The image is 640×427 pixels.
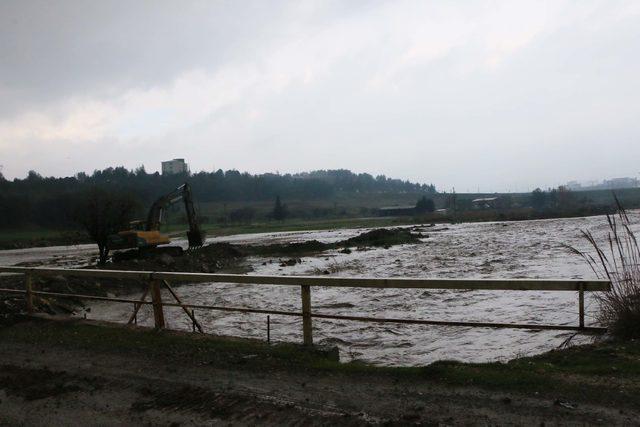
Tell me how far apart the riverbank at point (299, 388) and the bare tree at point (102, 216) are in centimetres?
2814

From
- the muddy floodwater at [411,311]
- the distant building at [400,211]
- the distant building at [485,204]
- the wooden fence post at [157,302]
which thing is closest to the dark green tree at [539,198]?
the distant building at [485,204]

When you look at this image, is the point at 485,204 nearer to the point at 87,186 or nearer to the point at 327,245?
the point at 87,186

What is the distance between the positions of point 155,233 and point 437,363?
88.8 feet

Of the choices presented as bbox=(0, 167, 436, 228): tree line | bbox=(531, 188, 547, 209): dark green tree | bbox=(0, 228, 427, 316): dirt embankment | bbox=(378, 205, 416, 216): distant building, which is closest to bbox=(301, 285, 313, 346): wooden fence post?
bbox=(0, 228, 427, 316): dirt embankment

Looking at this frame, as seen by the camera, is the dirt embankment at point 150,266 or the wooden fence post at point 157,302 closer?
the wooden fence post at point 157,302

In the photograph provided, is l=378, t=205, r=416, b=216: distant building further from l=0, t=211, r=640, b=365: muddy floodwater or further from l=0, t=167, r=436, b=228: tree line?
l=0, t=211, r=640, b=365: muddy floodwater

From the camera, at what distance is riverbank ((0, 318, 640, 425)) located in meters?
4.70

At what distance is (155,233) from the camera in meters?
31.1

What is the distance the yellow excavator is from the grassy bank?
71.5 ft

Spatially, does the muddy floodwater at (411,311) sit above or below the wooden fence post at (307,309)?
below

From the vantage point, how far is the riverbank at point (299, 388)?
4.70m

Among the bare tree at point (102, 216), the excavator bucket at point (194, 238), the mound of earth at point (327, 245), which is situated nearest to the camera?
the bare tree at point (102, 216)

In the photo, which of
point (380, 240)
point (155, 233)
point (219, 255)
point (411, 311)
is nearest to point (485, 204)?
point (380, 240)

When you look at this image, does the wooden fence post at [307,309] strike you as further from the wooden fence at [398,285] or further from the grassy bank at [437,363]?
the grassy bank at [437,363]
